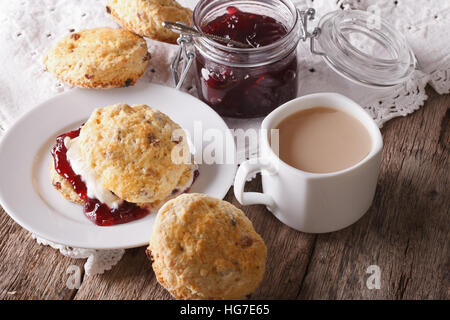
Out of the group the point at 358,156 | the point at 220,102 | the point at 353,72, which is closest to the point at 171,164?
the point at 220,102

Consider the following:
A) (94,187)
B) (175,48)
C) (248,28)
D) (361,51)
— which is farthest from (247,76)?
(94,187)

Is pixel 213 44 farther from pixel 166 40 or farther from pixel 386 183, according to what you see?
pixel 386 183

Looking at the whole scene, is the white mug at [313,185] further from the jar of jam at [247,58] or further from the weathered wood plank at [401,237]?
the jar of jam at [247,58]

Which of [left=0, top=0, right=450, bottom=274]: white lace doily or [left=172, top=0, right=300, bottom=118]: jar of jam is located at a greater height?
[left=172, top=0, right=300, bottom=118]: jar of jam

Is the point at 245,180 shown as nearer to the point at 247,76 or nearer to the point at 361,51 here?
the point at 247,76

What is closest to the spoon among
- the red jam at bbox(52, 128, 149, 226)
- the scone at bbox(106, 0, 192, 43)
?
the scone at bbox(106, 0, 192, 43)

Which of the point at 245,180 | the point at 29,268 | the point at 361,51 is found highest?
the point at 361,51

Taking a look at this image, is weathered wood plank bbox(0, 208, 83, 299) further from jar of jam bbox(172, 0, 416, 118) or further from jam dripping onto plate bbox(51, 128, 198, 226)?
jar of jam bbox(172, 0, 416, 118)
